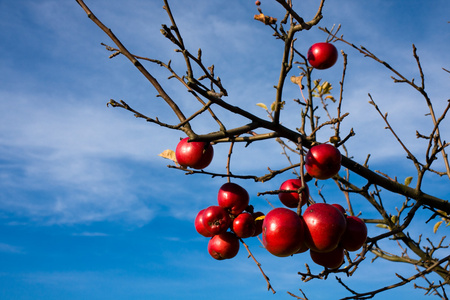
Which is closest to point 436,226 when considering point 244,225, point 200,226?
point 244,225

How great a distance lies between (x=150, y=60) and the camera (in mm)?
2234

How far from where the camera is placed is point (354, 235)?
5.79ft

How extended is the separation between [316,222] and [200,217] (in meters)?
0.82

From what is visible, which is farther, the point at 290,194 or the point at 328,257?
the point at 290,194

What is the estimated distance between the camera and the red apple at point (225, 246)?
86.3 inches

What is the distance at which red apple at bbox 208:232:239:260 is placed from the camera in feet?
7.19

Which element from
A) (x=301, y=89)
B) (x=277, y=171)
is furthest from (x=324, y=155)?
(x=301, y=89)

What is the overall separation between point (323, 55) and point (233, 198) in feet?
3.73

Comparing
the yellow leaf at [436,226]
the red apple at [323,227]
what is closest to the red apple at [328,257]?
the red apple at [323,227]

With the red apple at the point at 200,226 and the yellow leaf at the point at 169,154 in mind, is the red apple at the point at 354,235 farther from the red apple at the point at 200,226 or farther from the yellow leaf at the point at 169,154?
the yellow leaf at the point at 169,154

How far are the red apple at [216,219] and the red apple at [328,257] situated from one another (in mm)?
494

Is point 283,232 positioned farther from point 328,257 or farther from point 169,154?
point 169,154

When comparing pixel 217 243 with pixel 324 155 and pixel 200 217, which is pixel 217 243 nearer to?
pixel 200 217

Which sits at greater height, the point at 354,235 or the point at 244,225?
the point at 244,225
